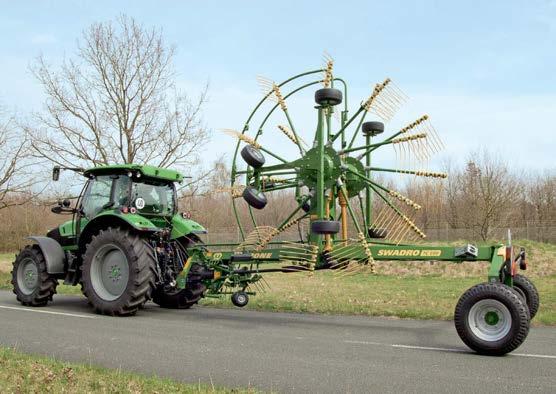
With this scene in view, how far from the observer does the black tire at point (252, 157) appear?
9.63 m

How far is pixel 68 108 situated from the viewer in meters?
19.4

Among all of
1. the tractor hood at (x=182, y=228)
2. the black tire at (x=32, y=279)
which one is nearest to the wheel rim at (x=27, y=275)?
the black tire at (x=32, y=279)

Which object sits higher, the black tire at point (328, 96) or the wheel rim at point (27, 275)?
the black tire at point (328, 96)

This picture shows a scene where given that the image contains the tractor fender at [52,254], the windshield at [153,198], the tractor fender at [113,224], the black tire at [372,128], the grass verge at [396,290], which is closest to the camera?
the black tire at [372,128]

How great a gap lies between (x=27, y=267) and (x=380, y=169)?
7066 mm

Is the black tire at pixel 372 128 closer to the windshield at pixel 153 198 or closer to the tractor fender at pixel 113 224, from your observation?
the tractor fender at pixel 113 224

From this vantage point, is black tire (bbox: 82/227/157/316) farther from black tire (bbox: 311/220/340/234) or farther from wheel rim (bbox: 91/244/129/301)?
black tire (bbox: 311/220/340/234)

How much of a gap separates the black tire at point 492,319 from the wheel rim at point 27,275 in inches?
316

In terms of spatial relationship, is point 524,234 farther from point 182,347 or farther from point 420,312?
point 182,347

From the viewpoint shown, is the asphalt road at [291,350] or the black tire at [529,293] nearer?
the asphalt road at [291,350]

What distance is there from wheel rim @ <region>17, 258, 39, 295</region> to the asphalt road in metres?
1.17

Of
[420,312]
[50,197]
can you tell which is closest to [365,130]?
[420,312]

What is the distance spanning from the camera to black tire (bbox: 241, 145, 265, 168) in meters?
9.63

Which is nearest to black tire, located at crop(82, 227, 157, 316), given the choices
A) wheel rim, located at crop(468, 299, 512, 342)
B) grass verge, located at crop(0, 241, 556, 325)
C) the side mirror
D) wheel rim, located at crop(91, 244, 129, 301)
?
wheel rim, located at crop(91, 244, 129, 301)
